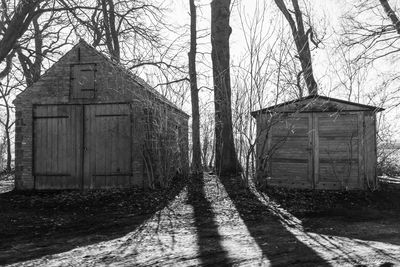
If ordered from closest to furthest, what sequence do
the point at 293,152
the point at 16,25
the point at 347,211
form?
the point at 347,211 < the point at 293,152 < the point at 16,25

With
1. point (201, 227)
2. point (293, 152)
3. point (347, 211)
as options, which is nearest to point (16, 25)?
point (293, 152)

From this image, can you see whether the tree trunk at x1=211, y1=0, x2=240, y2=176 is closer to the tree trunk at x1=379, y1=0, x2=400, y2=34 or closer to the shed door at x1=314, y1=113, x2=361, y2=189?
the shed door at x1=314, y1=113, x2=361, y2=189

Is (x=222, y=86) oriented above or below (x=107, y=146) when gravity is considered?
above

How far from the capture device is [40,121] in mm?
11945

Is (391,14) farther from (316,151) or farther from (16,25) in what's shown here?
(16,25)

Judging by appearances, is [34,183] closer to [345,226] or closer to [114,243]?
[114,243]

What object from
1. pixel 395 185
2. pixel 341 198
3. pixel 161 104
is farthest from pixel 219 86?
pixel 395 185

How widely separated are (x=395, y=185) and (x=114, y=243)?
29.9 ft

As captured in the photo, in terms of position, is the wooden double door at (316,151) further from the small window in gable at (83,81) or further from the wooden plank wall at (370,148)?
the small window in gable at (83,81)

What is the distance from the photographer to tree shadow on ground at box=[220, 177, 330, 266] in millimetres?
5238

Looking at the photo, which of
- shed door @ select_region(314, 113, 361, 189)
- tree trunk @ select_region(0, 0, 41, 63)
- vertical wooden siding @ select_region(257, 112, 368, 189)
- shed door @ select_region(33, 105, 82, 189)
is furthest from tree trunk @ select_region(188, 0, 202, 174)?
tree trunk @ select_region(0, 0, 41, 63)

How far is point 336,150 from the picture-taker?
449 inches

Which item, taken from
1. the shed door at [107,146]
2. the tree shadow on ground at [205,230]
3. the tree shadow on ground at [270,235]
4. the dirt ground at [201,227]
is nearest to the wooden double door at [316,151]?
the dirt ground at [201,227]

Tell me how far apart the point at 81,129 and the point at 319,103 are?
22.0 feet
